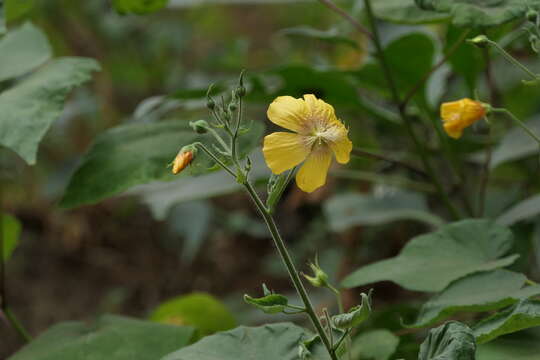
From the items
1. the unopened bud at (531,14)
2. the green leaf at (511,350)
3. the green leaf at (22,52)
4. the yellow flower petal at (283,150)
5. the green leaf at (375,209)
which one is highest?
the unopened bud at (531,14)

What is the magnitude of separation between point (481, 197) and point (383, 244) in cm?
68

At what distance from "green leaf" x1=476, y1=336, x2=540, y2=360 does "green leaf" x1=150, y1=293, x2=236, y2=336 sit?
1.64 feet

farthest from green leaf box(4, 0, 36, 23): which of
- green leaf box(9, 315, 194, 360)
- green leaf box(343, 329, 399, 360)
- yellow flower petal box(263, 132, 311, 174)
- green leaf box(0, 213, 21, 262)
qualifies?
green leaf box(343, 329, 399, 360)

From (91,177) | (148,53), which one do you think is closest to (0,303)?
(91,177)

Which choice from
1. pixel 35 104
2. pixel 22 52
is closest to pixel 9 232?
pixel 22 52

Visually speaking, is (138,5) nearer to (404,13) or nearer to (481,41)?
(404,13)

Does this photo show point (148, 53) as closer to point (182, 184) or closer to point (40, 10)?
point (40, 10)

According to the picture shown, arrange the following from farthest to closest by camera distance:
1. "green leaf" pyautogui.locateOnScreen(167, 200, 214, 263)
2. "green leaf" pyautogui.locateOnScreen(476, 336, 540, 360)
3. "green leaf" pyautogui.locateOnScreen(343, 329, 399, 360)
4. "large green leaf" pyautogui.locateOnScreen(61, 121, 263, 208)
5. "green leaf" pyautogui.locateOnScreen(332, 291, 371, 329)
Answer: "green leaf" pyautogui.locateOnScreen(167, 200, 214, 263)
"large green leaf" pyautogui.locateOnScreen(61, 121, 263, 208)
"green leaf" pyautogui.locateOnScreen(343, 329, 399, 360)
"green leaf" pyautogui.locateOnScreen(476, 336, 540, 360)
"green leaf" pyautogui.locateOnScreen(332, 291, 371, 329)

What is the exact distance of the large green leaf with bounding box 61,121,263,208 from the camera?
901 mm

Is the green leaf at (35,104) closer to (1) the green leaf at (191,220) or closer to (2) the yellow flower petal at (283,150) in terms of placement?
(2) the yellow flower petal at (283,150)

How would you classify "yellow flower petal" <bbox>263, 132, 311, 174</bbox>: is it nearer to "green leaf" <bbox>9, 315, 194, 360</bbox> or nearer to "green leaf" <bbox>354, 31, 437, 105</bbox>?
"green leaf" <bbox>9, 315, 194, 360</bbox>

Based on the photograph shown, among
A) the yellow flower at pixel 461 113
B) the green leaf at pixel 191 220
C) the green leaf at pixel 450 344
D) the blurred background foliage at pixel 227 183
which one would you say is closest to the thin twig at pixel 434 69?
the blurred background foliage at pixel 227 183

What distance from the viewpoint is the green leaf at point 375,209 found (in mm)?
1292

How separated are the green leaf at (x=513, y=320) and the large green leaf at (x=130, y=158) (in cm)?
40
